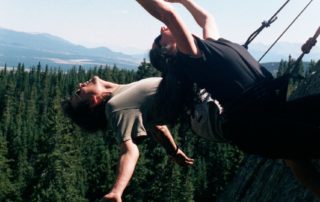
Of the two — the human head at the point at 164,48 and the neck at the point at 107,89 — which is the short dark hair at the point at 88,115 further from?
the human head at the point at 164,48

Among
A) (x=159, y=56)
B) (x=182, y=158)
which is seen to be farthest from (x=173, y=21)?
(x=182, y=158)

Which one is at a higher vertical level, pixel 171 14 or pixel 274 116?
pixel 171 14

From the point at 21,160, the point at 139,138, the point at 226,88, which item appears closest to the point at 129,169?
the point at 139,138

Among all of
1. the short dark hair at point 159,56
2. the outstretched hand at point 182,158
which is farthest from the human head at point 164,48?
the outstretched hand at point 182,158

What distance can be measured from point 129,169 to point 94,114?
1013mm

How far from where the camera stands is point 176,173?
48.9 meters

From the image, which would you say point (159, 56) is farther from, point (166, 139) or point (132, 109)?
point (166, 139)

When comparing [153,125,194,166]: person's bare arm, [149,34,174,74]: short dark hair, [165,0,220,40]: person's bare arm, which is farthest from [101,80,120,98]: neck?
[165,0,220,40]: person's bare arm

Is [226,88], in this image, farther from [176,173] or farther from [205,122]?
[176,173]

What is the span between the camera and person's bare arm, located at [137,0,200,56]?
4.52 metres

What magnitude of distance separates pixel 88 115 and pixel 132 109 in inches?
27.3

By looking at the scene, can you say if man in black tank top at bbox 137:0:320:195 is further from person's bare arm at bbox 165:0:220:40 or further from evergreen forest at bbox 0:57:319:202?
evergreen forest at bbox 0:57:319:202

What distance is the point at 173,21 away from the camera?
177 inches

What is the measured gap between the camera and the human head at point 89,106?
5.50m
